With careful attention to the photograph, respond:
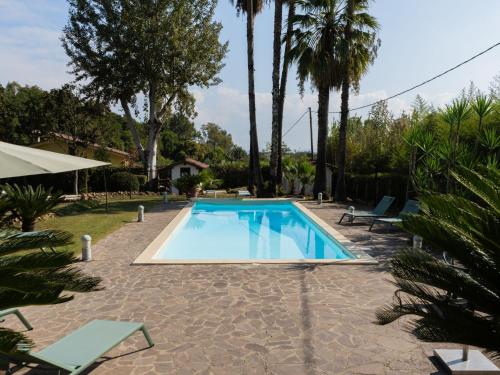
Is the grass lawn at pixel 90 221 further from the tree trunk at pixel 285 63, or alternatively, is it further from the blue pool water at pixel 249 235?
the tree trunk at pixel 285 63

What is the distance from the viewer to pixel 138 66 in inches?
976

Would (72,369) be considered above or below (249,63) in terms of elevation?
below

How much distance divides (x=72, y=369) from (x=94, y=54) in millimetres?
25461

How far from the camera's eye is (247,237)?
13516 mm

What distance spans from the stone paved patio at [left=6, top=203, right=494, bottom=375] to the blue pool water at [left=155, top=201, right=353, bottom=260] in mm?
2218

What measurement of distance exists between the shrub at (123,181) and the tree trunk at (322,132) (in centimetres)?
1260

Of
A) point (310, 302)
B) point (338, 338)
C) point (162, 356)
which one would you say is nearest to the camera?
point (162, 356)

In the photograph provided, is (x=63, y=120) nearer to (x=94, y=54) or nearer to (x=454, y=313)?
(x=94, y=54)

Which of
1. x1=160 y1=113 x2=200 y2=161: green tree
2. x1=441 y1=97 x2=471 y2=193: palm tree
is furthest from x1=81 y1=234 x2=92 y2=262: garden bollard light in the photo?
x1=160 y1=113 x2=200 y2=161: green tree

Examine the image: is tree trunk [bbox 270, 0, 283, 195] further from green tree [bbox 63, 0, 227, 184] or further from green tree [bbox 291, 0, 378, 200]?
green tree [bbox 63, 0, 227, 184]

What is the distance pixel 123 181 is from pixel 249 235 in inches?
600

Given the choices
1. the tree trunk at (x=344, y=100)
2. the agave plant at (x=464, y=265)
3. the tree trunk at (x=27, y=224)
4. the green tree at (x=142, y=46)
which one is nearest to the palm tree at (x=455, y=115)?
the agave plant at (x=464, y=265)

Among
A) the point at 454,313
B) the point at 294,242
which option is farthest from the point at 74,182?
the point at 454,313

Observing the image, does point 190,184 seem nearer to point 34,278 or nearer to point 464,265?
point 34,278
